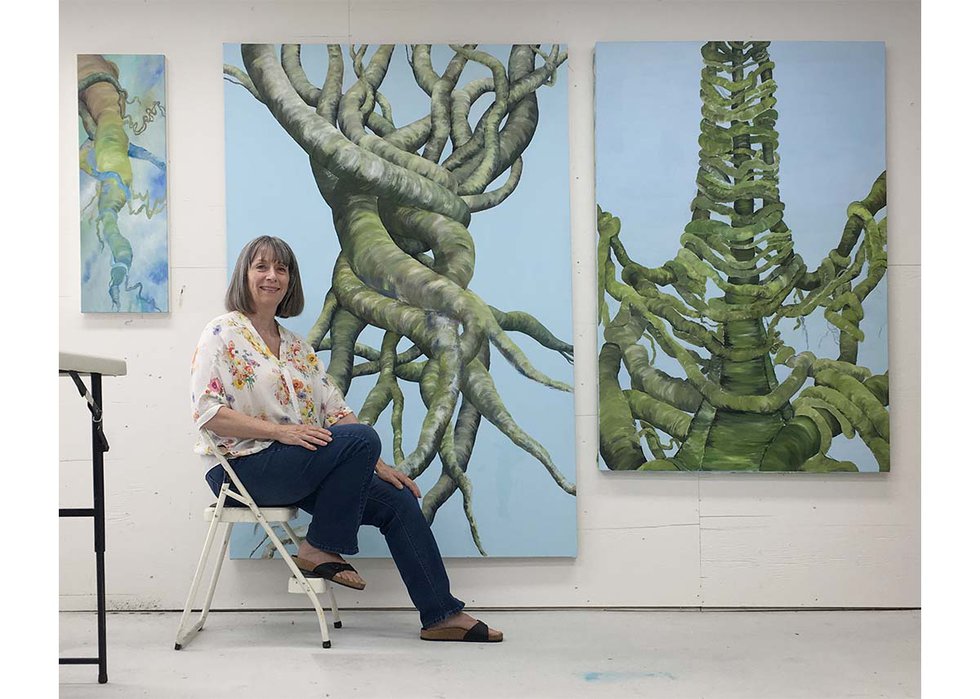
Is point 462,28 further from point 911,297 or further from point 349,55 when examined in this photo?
point 911,297

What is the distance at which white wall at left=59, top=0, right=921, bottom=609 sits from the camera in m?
3.56

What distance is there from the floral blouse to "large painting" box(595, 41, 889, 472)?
3.85 ft

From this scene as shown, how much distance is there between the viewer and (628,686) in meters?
2.58

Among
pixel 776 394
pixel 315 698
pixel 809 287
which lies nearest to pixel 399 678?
pixel 315 698

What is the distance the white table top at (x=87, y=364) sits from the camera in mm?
2311

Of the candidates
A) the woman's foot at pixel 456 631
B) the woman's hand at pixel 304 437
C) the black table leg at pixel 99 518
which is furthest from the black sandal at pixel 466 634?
the black table leg at pixel 99 518

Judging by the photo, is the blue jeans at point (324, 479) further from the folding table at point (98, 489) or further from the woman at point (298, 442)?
the folding table at point (98, 489)

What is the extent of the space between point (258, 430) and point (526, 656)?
114 cm

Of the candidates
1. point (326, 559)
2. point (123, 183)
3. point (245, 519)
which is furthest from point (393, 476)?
point (123, 183)

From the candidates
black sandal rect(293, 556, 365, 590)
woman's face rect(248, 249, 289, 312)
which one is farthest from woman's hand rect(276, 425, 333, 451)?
woman's face rect(248, 249, 289, 312)

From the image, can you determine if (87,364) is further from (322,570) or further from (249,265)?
(322,570)

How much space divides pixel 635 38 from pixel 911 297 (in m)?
1.52

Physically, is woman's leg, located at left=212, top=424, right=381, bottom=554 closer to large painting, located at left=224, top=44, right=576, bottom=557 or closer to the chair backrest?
the chair backrest
